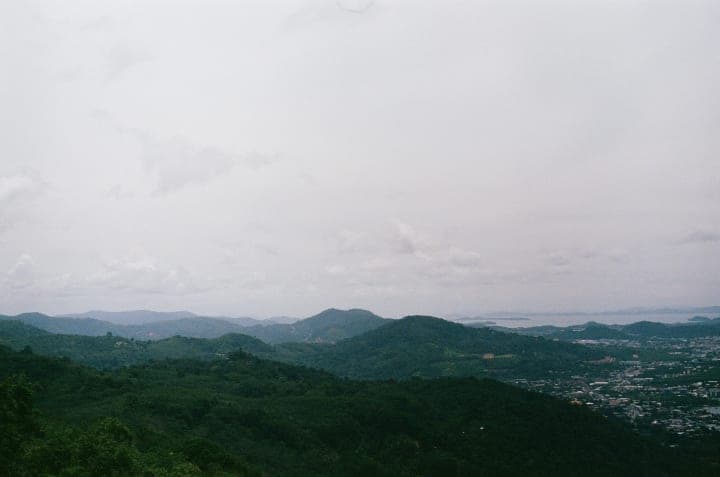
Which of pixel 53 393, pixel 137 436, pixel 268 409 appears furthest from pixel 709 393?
pixel 53 393

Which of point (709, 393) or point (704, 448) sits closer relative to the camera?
point (704, 448)

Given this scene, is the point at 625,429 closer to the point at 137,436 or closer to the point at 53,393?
the point at 137,436

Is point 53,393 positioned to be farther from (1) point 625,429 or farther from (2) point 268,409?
(1) point 625,429

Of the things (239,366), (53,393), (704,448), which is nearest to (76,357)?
(239,366)

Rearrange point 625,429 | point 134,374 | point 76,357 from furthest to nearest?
point 76,357 → point 134,374 → point 625,429

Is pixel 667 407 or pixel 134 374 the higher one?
pixel 134 374

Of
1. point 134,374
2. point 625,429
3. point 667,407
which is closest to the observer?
point 625,429
